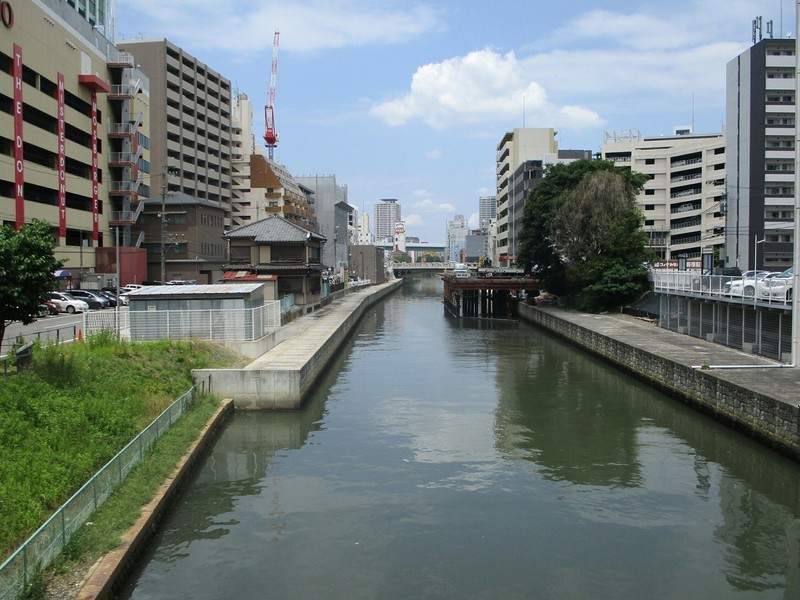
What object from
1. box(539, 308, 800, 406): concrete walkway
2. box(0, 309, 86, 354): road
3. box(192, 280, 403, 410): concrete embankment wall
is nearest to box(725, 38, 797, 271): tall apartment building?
box(539, 308, 800, 406): concrete walkway

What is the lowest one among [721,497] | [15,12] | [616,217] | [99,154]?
[721,497]

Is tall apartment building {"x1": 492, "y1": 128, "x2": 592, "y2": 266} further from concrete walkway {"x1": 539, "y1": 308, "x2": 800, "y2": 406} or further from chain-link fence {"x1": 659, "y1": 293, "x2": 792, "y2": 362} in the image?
chain-link fence {"x1": 659, "y1": 293, "x2": 792, "y2": 362}

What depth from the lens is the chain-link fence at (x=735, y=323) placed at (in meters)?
27.2

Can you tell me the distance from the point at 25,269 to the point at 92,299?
3046 centimetres

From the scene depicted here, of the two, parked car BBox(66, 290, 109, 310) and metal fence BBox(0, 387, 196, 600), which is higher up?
parked car BBox(66, 290, 109, 310)

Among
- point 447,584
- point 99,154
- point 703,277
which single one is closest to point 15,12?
point 99,154

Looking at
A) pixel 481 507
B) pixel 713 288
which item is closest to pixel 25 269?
pixel 481 507

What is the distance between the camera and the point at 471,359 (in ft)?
137

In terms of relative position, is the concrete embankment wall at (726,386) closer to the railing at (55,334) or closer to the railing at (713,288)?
the railing at (713,288)

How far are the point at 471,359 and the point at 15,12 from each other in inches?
1450

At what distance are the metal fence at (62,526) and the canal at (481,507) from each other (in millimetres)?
1491

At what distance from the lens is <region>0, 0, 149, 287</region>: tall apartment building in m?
47.7

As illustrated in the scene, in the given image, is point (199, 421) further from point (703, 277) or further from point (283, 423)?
point (703, 277)

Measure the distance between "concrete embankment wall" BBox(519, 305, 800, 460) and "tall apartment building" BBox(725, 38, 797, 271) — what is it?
3780cm
